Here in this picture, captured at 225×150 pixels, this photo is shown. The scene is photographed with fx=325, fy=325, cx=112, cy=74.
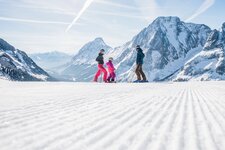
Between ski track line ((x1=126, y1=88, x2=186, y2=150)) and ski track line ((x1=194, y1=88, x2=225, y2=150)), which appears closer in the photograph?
ski track line ((x1=126, y1=88, x2=186, y2=150))

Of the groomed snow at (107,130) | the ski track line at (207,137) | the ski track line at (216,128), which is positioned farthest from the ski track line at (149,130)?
the ski track line at (216,128)

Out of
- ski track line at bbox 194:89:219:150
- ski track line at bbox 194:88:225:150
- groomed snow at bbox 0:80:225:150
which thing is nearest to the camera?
groomed snow at bbox 0:80:225:150

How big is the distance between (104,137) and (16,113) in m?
2.43

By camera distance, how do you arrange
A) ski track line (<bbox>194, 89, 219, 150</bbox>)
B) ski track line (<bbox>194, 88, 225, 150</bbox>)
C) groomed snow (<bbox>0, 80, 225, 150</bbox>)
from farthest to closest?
ski track line (<bbox>194, 88, 225, 150</bbox>), ski track line (<bbox>194, 89, 219, 150</bbox>), groomed snow (<bbox>0, 80, 225, 150</bbox>)

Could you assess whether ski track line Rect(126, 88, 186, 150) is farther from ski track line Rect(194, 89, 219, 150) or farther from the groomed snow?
ski track line Rect(194, 89, 219, 150)

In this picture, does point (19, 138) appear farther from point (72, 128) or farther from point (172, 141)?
point (172, 141)

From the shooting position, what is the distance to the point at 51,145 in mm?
3811

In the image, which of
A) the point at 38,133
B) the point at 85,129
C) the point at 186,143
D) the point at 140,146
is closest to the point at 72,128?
the point at 85,129

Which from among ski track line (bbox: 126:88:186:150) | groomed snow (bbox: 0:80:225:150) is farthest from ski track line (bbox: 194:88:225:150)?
ski track line (bbox: 126:88:186:150)

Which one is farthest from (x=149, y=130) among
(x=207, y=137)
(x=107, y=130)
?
(x=207, y=137)

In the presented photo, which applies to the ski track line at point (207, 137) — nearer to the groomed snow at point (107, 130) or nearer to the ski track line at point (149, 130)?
the groomed snow at point (107, 130)

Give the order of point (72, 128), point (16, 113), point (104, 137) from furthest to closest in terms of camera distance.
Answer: point (16, 113)
point (72, 128)
point (104, 137)

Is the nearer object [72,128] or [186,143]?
[186,143]

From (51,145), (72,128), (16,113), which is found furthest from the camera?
(16,113)
